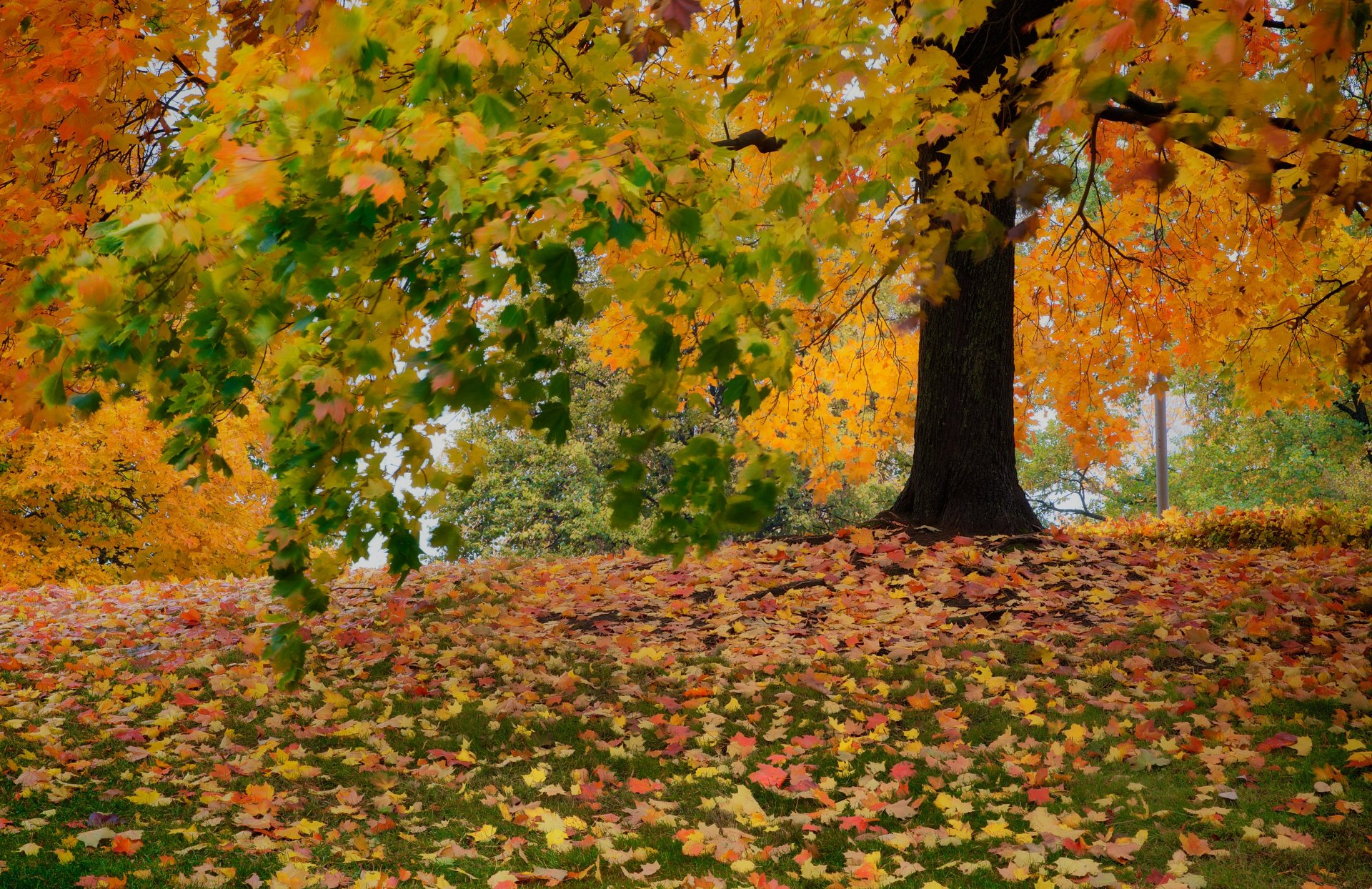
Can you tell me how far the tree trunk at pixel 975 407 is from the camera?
8508mm

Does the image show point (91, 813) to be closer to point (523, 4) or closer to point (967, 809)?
point (967, 809)

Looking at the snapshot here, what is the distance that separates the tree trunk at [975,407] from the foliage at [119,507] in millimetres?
8323

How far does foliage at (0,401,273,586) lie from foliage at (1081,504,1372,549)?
36.9 ft

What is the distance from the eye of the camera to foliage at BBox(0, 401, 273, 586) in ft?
42.6

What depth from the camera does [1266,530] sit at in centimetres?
1140

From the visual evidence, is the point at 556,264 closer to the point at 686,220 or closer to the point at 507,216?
the point at 507,216

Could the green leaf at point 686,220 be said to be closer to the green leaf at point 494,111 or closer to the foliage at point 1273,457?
the green leaf at point 494,111

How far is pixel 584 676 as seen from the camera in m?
6.43

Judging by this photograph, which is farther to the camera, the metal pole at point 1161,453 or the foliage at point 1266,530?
the metal pole at point 1161,453

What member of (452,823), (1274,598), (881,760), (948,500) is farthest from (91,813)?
(1274,598)

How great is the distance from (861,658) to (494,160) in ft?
13.7

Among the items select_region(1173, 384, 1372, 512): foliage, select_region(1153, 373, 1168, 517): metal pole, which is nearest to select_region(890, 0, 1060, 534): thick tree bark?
select_region(1153, 373, 1168, 517): metal pole

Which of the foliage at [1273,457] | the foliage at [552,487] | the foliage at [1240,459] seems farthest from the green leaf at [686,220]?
the foliage at [1273,457]

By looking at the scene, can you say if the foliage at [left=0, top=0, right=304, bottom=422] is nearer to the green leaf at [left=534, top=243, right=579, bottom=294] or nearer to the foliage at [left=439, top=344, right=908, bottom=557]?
the green leaf at [left=534, top=243, right=579, bottom=294]
